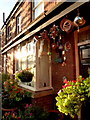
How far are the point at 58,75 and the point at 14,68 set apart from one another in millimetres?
4968

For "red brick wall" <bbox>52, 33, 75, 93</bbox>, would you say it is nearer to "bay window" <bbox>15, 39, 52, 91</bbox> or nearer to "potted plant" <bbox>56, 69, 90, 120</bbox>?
"bay window" <bbox>15, 39, 52, 91</bbox>

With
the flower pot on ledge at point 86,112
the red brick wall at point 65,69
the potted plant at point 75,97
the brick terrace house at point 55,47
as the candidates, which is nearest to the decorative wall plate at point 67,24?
the brick terrace house at point 55,47

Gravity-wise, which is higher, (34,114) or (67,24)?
(67,24)

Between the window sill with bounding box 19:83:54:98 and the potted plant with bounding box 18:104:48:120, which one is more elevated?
the window sill with bounding box 19:83:54:98

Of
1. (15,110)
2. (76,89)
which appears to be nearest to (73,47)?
(76,89)

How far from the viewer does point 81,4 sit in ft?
7.12

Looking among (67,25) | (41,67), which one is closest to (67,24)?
(67,25)

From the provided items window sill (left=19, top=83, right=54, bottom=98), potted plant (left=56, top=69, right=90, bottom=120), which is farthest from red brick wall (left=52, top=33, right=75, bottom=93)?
potted plant (left=56, top=69, right=90, bottom=120)

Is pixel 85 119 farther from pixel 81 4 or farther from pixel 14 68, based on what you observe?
pixel 14 68

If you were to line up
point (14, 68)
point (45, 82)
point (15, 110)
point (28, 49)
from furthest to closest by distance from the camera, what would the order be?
point (14, 68) → point (28, 49) → point (45, 82) → point (15, 110)

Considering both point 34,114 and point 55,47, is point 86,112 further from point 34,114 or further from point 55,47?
point 55,47

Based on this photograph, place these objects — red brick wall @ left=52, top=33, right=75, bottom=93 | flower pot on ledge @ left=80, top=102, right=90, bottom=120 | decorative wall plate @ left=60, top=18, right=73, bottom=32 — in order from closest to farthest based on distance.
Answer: decorative wall plate @ left=60, top=18, right=73, bottom=32
flower pot on ledge @ left=80, top=102, right=90, bottom=120
red brick wall @ left=52, top=33, right=75, bottom=93

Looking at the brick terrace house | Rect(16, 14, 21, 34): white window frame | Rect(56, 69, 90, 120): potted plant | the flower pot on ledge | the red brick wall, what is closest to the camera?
Rect(56, 69, 90, 120): potted plant

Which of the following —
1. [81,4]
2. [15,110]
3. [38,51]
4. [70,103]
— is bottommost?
[15,110]
